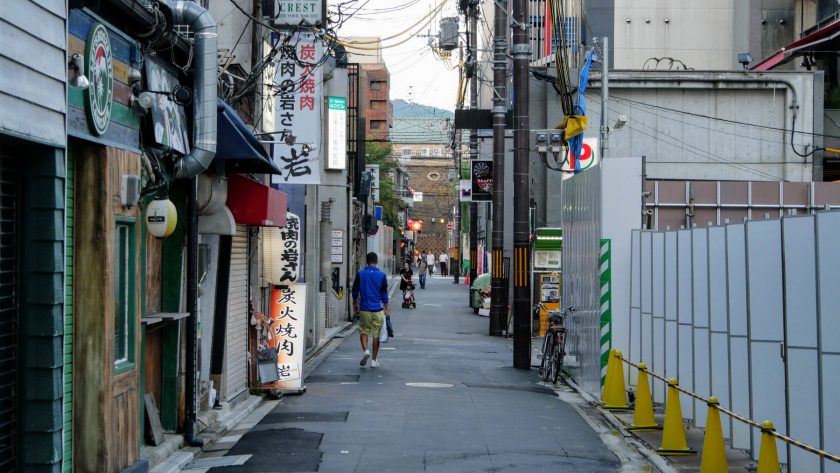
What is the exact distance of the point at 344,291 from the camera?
37.8m

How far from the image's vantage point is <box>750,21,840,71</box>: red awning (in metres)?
34.1

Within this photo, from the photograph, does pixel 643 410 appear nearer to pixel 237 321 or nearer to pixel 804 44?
pixel 237 321

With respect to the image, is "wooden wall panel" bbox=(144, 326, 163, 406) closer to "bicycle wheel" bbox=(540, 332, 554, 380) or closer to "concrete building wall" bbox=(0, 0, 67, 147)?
"concrete building wall" bbox=(0, 0, 67, 147)

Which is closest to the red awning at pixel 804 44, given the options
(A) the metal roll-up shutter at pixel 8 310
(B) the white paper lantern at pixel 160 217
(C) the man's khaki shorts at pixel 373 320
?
(C) the man's khaki shorts at pixel 373 320

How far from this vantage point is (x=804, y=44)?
35.4 metres

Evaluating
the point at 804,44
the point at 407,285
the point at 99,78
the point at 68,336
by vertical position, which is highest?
the point at 804,44

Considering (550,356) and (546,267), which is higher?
(546,267)

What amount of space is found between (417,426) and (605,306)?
4.78 metres

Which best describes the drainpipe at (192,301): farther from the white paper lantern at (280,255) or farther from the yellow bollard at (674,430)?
the yellow bollard at (674,430)

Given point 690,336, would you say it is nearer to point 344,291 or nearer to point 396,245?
point 344,291

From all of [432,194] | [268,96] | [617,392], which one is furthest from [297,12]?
[432,194]

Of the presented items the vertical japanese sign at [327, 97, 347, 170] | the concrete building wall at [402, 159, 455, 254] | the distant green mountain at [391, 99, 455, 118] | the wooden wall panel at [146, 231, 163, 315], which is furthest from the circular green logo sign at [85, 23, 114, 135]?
the distant green mountain at [391, 99, 455, 118]

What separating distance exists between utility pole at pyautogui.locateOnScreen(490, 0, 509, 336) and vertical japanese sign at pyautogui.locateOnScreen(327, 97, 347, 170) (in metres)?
4.46

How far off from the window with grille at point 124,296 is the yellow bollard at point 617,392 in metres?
7.87
